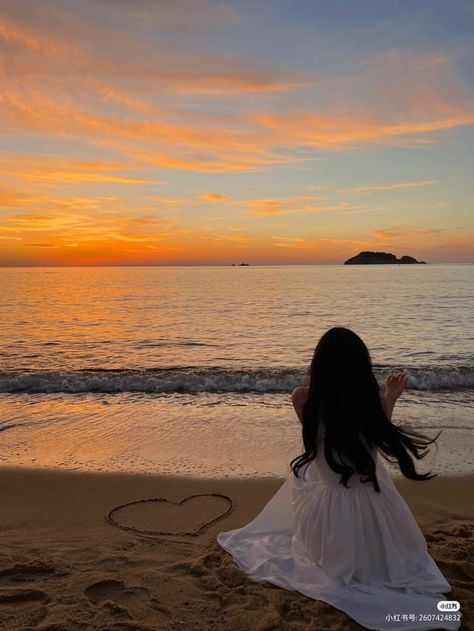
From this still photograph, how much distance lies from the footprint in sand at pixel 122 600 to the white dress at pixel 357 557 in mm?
770

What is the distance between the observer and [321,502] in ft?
12.7

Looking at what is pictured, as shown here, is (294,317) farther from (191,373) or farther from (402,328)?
(191,373)

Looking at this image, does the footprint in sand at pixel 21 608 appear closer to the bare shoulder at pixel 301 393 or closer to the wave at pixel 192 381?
the bare shoulder at pixel 301 393

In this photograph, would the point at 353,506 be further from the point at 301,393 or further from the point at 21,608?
the point at 21,608

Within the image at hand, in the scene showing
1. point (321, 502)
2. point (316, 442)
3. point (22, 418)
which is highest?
point (316, 442)

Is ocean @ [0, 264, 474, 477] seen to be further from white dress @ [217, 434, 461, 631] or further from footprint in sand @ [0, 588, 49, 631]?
footprint in sand @ [0, 588, 49, 631]

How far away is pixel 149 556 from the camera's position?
4406 millimetres

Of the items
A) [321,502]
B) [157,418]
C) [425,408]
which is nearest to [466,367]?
[425,408]

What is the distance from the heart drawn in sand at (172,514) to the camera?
505 cm

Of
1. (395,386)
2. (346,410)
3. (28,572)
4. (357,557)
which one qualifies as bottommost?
(28,572)

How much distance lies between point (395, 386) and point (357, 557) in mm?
1219

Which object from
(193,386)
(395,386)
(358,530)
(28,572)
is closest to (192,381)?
(193,386)

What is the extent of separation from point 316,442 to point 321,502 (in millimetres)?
438

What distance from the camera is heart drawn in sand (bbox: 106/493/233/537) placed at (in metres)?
5.05
